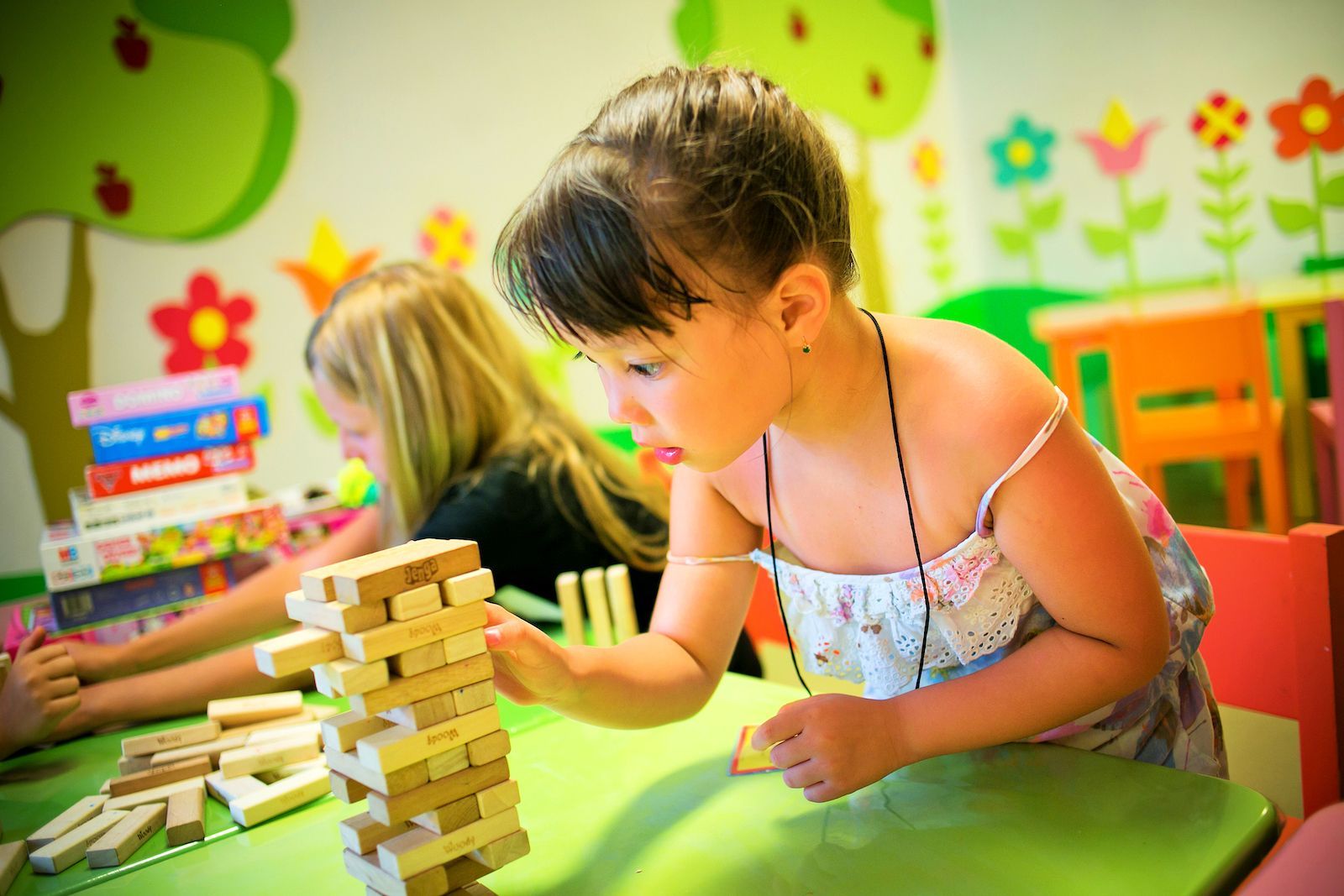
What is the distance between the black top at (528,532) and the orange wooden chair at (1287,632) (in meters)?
0.61

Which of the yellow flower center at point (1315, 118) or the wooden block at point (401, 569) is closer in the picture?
the wooden block at point (401, 569)

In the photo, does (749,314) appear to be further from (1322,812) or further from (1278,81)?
(1278,81)

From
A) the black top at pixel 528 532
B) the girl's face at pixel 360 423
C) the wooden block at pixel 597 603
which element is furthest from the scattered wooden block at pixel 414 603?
the girl's face at pixel 360 423

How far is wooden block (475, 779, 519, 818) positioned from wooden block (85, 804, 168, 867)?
1.28 ft

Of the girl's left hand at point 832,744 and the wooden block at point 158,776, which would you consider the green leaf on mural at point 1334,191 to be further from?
the wooden block at point 158,776

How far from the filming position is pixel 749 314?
0.69m

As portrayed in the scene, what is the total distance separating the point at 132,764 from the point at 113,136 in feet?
4.79

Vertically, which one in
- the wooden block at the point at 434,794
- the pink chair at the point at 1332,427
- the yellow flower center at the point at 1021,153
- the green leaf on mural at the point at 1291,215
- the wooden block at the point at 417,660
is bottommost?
the pink chair at the point at 1332,427

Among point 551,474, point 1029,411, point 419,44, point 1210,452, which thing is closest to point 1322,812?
point 1029,411

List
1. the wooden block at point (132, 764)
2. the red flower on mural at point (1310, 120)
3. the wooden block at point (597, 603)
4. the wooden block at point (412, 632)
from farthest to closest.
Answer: the red flower on mural at point (1310, 120)
the wooden block at point (597, 603)
the wooden block at point (132, 764)
the wooden block at point (412, 632)

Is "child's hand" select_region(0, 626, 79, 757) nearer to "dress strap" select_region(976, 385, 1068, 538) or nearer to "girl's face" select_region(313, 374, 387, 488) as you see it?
"girl's face" select_region(313, 374, 387, 488)

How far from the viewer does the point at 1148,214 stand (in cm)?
370

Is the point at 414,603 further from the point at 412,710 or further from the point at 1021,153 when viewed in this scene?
the point at 1021,153

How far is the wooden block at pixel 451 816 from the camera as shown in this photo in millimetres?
614
